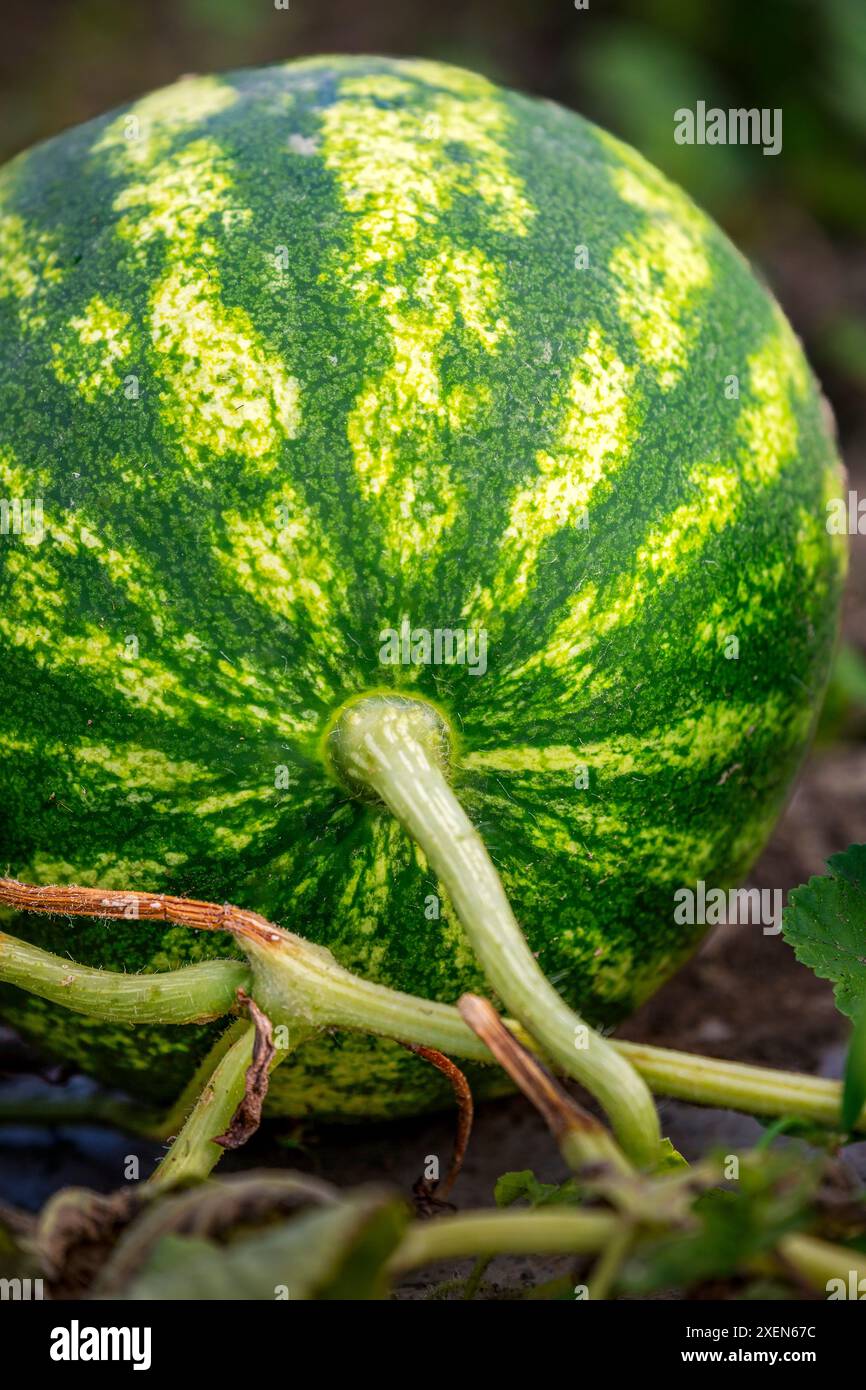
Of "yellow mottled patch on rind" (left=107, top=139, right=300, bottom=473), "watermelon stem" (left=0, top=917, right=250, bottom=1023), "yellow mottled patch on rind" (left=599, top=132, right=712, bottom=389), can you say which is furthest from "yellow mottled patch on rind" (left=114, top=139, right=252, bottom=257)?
"watermelon stem" (left=0, top=917, right=250, bottom=1023)

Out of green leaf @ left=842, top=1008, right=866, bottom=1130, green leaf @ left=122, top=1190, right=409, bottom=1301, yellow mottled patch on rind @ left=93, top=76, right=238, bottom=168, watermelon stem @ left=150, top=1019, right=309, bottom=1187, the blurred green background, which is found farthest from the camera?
the blurred green background

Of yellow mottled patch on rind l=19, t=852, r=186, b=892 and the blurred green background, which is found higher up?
the blurred green background

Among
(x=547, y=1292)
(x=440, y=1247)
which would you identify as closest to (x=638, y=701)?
(x=547, y=1292)

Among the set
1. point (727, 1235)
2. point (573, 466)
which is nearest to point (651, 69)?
point (573, 466)

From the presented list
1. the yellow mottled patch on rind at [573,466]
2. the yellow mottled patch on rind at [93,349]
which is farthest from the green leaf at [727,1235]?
the yellow mottled patch on rind at [93,349]

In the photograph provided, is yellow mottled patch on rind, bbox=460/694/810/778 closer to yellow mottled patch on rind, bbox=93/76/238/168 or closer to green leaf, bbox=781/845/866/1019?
green leaf, bbox=781/845/866/1019

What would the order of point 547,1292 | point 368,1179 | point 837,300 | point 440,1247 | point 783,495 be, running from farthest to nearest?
1. point 837,300
2. point 368,1179
3. point 783,495
4. point 547,1292
5. point 440,1247

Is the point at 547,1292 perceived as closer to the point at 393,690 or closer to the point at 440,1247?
the point at 440,1247
